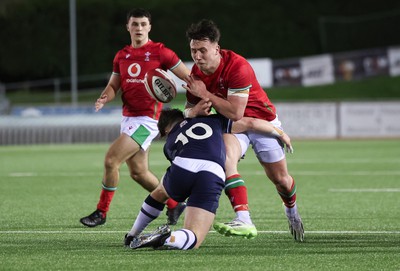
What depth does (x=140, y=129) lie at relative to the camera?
31.2 feet

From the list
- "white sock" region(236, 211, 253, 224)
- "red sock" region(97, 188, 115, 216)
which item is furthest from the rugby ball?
"red sock" region(97, 188, 115, 216)

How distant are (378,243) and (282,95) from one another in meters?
33.6

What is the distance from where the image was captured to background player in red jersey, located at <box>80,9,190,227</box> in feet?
30.9

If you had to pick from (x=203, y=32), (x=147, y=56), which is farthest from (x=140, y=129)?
(x=203, y=32)

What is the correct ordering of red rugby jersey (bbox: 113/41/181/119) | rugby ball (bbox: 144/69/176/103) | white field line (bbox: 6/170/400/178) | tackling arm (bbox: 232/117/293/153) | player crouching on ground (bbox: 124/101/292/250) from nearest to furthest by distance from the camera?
player crouching on ground (bbox: 124/101/292/250), rugby ball (bbox: 144/69/176/103), tackling arm (bbox: 232/117/293/153), red rugby jersey (bbox: 113/41/181/119), white field line (bbox: 6/170/400/178)

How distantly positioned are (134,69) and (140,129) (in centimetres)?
62

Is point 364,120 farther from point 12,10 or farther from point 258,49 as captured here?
point 12,10

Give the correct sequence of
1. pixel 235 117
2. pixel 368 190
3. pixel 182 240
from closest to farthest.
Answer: pixel 182 240 → pixel 235 117 → pixel 368 190

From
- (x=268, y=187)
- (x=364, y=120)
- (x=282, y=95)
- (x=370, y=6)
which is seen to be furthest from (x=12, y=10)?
(x=268, y=187)

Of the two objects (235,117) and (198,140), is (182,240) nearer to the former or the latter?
(198,140)

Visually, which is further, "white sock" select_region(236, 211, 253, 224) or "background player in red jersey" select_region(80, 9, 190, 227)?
"background player in red jersey" select_region(80, 9, 190, 227)

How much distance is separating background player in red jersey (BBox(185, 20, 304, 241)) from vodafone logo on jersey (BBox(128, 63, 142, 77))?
1.96m

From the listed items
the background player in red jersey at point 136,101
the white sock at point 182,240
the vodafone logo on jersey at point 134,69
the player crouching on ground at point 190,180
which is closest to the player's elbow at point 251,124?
the player crouching on ground at point 190,180

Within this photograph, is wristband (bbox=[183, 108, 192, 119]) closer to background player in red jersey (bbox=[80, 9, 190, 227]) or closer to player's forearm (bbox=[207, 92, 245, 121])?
player's forearm (bbox=[207, 92, 245, 121])
